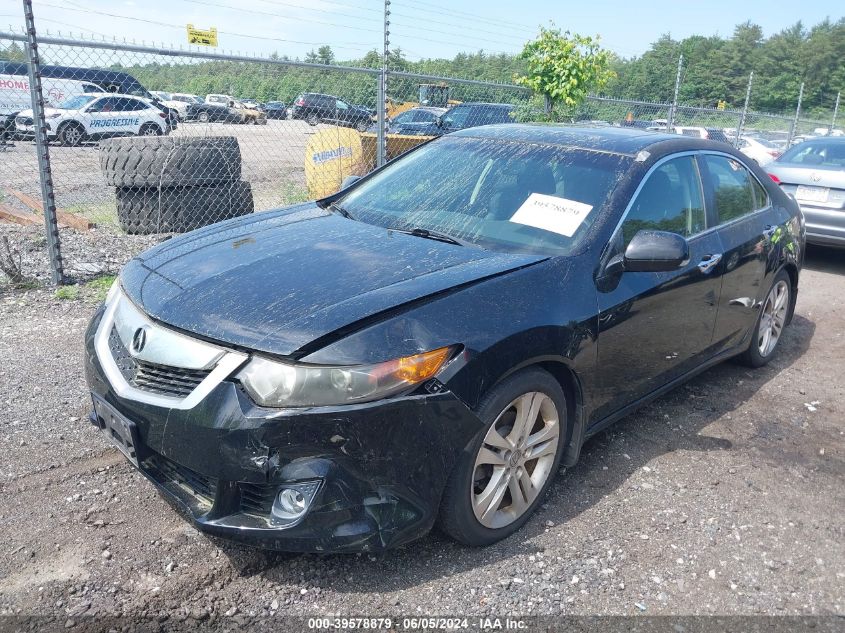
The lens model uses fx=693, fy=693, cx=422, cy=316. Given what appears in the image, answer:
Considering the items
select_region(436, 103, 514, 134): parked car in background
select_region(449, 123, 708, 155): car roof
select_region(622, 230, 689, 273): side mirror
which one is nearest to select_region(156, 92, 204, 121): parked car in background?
select_region(436, 103, 514, 134): parked car in background

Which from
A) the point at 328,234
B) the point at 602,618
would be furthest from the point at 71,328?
the point at 602,618

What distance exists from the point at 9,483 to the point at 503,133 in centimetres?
306

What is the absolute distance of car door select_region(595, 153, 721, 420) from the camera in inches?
125

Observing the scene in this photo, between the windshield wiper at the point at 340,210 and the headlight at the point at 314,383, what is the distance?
1.53 meters

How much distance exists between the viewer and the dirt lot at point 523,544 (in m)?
2.51

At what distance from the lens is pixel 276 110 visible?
8883 mm

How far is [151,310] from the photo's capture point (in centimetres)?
261

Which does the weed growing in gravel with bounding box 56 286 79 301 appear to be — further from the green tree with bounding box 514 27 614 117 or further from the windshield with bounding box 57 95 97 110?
the windshield with bounding box 57 95 97 110

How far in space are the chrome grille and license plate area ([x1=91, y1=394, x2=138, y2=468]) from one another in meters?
0.14

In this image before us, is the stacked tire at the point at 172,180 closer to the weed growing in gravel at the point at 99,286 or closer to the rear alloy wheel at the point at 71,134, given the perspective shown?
the weed growing in gravel at the point at 99,286

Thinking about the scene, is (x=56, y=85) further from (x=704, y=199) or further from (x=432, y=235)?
(x=704, y=199)

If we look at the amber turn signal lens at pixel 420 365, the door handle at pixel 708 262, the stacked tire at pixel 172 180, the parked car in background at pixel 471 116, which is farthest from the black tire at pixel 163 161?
the parked car in background at pixel 471 116

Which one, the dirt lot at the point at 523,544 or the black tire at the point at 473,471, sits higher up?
the black tire at the point at 473,471

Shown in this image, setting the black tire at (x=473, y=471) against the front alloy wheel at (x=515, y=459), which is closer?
the black tire at (x=473, y=471)
